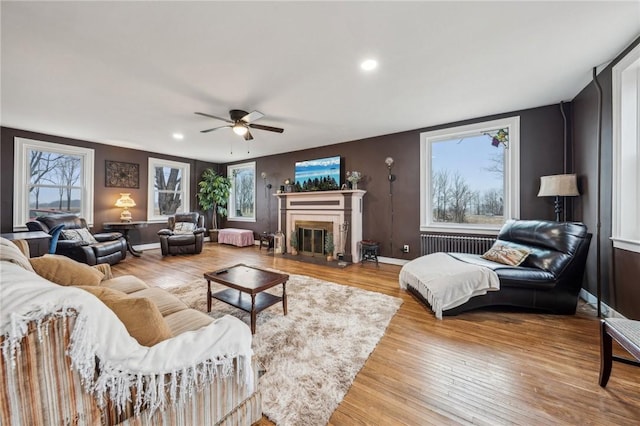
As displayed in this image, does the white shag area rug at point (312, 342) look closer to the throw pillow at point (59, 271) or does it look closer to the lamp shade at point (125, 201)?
the throw pillow at point (59, 271)

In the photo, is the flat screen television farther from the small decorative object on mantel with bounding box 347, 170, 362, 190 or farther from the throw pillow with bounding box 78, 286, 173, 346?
the throw pillow with bounding box 78, 286, 173, 346

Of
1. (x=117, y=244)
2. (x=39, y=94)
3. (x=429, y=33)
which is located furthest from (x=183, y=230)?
(x=429, y=33)

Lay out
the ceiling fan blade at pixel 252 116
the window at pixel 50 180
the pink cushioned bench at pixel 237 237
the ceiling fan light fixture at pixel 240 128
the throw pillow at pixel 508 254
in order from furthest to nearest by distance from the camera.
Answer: the pink cushioned bench at pixel 237 237
the window at pixel 50 180
the ceiling fan light fixture at pixel 240 128
the ceiling fan blade at pixel 252 116
the throw pillow at pixel 508 254

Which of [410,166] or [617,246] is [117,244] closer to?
[410,166]

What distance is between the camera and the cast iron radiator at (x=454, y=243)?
3.84m

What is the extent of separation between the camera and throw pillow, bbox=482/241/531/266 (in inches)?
110

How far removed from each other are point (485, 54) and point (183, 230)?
20.5 ft

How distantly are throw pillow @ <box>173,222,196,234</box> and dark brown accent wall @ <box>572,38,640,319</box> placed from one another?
6890 millimetres

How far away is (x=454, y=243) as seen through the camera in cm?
408

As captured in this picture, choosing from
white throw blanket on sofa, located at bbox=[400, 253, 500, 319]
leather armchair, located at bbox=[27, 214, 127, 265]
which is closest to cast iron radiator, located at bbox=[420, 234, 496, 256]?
white throw blanket on sofa, located at bbox=[400, 253, 500, 319]

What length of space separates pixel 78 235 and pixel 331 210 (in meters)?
4.60

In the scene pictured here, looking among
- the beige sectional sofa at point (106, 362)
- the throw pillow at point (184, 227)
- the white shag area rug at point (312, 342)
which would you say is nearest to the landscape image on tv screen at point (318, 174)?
the white shag area rug at point (312, 342)

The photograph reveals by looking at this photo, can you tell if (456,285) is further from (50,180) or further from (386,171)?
(50,180)

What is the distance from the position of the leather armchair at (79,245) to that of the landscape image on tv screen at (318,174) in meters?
3.76
